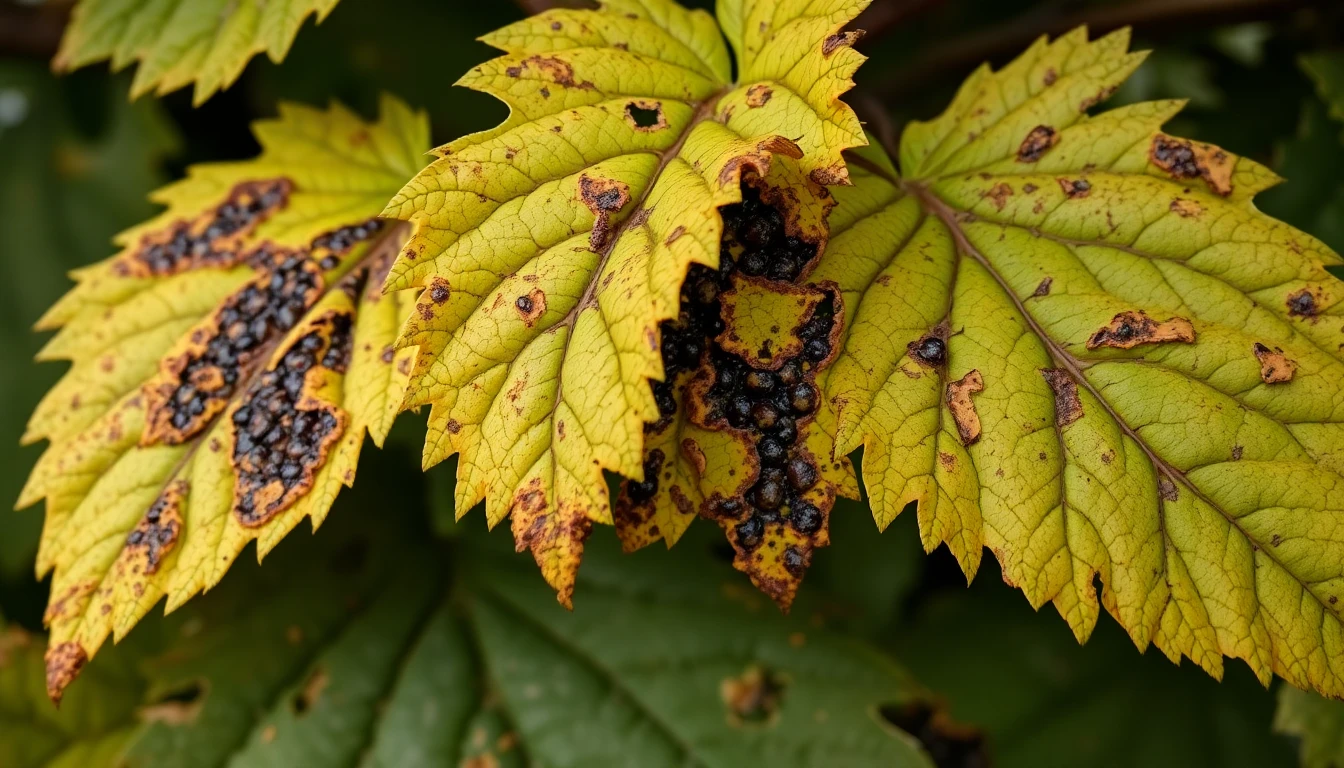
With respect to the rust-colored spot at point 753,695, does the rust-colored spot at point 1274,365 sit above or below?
above

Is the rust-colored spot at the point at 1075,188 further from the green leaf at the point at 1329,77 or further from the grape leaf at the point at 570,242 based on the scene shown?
the green leaf at the point at 1329,77

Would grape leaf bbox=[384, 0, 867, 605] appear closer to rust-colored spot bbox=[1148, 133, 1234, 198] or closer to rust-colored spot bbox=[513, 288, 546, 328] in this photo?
rust-colored spot bbox=[513, 288, 546, 328]

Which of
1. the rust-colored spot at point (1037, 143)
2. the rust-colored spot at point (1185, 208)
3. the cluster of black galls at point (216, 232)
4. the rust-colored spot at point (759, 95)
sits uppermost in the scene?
the rust-colored spot at point (759, 95)

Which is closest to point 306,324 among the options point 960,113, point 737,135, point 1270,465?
point 737,135

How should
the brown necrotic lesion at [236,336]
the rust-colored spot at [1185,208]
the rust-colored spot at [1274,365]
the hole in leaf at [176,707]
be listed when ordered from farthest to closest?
the hole in leaf at [176,707] < the brown necrotic lesion at [236,336] < the rust-colored spot at [1185,208] < the rust-colored spot at [1274,365]

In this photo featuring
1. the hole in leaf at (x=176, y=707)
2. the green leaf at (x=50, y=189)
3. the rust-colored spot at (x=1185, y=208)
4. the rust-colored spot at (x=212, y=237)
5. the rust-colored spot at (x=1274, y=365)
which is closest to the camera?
the rust-colored spot at (x=1274, y=365)

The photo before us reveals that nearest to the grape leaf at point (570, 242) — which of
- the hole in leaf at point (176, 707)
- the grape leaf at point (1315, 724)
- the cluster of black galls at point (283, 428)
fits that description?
the cluster of black galls at point (283, 428)
